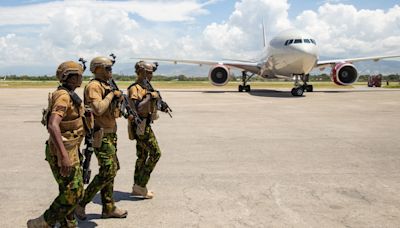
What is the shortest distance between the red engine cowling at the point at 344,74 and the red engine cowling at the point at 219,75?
7399 mm

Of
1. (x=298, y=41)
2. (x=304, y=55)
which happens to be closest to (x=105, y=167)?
(x=304, y=55)

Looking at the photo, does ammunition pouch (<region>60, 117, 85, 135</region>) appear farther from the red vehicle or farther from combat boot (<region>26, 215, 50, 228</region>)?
the red vehicle

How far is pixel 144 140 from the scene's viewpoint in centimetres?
527

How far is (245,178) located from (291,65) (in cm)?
2007

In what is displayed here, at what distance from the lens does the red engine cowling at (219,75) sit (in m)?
30.9

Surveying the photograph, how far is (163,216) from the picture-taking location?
4.71 m

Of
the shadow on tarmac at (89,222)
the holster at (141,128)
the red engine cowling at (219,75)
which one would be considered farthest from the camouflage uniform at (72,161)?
the red engine cowling at (219,75)

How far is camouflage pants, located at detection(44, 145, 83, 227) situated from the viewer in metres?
3.80

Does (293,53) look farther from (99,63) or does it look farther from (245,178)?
(99,63)

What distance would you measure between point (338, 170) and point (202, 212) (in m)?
3.00

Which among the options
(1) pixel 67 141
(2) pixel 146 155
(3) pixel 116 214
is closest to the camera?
(1) pixel 67 141

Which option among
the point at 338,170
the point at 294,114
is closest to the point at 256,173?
the point at 338,170

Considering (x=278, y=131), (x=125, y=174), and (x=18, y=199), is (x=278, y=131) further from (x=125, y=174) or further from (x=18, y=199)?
(x=18, y=199)

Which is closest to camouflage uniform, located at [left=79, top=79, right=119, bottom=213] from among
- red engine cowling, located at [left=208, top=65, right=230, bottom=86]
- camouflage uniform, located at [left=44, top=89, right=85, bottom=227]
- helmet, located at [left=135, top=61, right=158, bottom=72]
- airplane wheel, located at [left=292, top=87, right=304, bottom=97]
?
camouflage uniform, located at [left=44, top=89, right=85, bottom=227]
